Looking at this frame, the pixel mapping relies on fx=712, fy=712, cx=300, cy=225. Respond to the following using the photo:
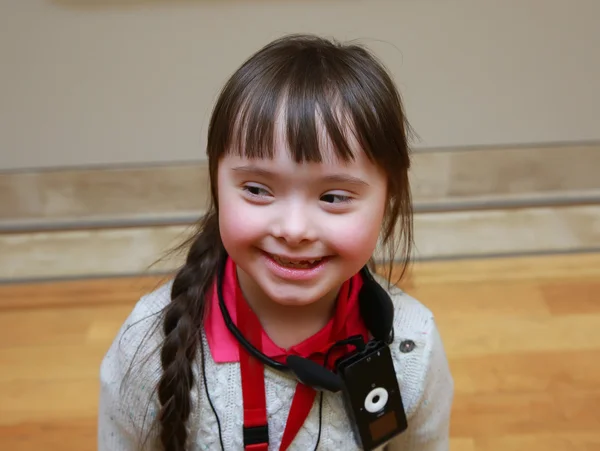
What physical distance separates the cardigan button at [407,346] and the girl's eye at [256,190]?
29 cm

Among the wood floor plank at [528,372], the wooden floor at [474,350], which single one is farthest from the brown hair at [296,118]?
the wood floor plank at [528,372]

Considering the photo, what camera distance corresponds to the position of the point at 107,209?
1896mm

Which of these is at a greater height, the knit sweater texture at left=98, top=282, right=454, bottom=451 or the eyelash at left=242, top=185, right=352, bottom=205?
the eyelash at left=242, top=185, right=352, bottom=205

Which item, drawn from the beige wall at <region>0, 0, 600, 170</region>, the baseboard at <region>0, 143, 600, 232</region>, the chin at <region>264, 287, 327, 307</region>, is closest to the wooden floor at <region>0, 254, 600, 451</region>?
the baseboard at <region>0, 143, 600, 232</region>

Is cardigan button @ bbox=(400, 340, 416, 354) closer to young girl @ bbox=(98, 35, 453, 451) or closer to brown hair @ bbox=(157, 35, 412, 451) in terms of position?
young girl @ bbox=(98, 35, 453, 451)

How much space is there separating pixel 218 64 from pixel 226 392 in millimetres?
1054

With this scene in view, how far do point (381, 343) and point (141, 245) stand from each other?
1172mm

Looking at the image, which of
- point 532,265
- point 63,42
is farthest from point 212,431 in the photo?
point 532,265

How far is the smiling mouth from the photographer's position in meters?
0.73

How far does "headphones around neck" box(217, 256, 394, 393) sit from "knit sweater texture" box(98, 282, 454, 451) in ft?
0.10

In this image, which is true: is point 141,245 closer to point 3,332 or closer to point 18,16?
point 3,332

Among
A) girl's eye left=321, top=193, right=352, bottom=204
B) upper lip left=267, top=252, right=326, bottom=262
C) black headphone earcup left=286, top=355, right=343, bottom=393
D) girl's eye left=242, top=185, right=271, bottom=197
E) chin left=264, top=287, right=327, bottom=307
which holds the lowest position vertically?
black headphone earcup left=286, top=355, right=343, bottom=393

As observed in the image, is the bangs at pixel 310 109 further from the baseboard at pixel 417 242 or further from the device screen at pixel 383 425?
the baseboard at pixel 417 242

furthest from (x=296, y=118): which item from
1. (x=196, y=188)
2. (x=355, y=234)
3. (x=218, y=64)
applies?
(x=196, y=188)
